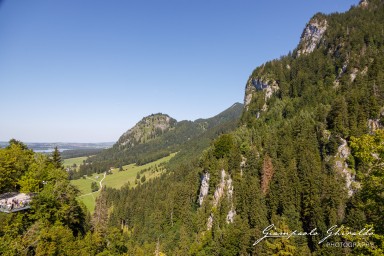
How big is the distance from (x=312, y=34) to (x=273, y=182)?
13210 centimetres

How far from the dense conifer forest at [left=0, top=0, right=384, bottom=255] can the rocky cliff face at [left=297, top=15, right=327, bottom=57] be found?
1192 mm

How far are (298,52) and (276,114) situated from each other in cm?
7552

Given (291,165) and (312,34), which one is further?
(312,34)

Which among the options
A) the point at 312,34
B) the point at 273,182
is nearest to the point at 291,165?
the point at 273,182

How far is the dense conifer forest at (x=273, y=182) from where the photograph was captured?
1714 inches

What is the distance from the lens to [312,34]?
18200cm

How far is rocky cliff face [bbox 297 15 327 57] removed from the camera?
17701 cm

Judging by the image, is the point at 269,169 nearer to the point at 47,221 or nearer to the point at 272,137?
the point at 272,137

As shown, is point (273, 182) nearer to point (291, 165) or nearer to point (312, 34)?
point (291, 165)

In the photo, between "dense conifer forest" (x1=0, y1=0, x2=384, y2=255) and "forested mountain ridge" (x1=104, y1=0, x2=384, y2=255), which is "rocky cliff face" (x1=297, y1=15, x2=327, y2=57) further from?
"forested mountain ridge" (x1=104, y1=0, x2=384, y2=255)

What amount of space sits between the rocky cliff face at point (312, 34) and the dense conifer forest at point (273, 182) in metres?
1.19

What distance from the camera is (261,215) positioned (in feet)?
307

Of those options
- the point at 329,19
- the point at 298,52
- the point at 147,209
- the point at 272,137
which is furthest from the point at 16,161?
the point at 329,19

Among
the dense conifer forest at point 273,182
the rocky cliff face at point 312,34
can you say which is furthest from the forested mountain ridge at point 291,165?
the rocky cliff face at point 312,34
